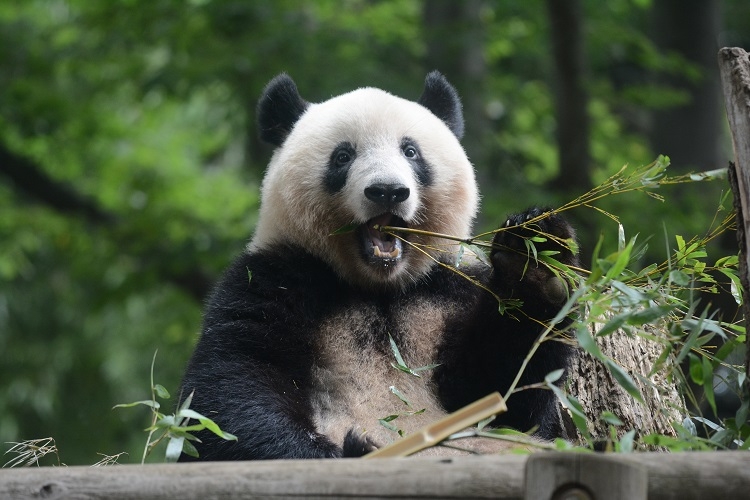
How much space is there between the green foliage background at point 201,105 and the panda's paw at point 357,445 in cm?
453

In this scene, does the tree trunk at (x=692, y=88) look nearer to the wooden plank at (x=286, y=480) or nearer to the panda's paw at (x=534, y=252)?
the panda's paw at (x=534, y=252)

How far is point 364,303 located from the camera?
4.74 m

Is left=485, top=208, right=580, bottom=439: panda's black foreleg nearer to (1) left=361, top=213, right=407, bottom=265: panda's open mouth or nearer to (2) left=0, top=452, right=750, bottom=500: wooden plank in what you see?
(1) left=361, top=213, right=407, bottom=265: panda's open mouth

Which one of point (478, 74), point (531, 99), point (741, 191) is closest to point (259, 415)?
point (741, 191)

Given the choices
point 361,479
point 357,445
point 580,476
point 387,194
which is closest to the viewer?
point 580,476

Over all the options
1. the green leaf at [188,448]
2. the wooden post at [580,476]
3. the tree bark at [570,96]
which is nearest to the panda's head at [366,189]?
the green leaf at [188,448]

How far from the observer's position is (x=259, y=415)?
161 inches

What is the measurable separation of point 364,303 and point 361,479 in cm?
223

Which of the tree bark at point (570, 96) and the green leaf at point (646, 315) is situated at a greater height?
the tree bark at point (570, 96)

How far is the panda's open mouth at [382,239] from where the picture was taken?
15.0 feet

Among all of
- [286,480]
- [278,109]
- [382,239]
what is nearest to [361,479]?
[286,480]

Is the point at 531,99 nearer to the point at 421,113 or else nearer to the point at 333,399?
the point at 421,113

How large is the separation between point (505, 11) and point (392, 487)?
8792mm

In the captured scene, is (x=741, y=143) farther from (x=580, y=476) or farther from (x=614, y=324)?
(x=580, y=476)
